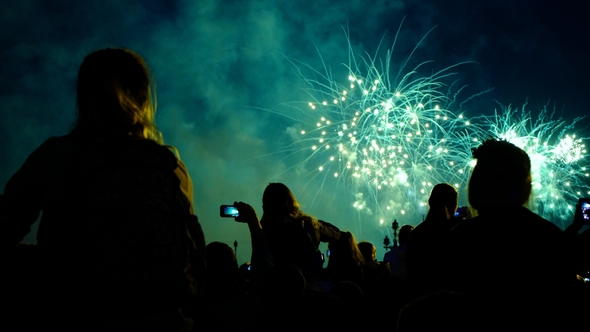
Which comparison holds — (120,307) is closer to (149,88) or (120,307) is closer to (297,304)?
(149,88)

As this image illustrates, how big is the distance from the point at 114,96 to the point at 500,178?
291 centimetres

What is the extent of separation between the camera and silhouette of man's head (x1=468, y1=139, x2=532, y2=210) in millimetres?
3486

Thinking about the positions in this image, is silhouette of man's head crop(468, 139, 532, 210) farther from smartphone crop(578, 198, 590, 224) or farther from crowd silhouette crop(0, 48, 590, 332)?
smartphone crop(578, 198, 590, 224)

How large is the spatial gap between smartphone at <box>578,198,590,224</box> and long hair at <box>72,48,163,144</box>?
6058mm

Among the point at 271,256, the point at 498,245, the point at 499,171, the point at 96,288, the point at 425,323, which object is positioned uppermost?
the point at 499,171

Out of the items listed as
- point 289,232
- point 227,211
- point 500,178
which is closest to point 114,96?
point 500,178

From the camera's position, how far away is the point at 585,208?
6.22 meters

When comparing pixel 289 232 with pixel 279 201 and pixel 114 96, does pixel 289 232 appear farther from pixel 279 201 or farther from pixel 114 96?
pixel 114 96

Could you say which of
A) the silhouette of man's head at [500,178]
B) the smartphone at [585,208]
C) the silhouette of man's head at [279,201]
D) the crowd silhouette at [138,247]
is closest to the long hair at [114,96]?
the crowd silhouette at [138,247]

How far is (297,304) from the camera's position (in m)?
3.85

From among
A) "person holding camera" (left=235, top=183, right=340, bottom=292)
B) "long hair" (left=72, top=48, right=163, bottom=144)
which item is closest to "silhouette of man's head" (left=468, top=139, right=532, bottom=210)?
"person holding camera" (left=235, top=183, right=340, bottom=292)

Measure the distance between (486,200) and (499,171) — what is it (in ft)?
0.92

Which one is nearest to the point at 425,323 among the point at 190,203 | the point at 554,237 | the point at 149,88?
the point at 190,203

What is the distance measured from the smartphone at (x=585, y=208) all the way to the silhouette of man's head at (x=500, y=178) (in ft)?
10.8
